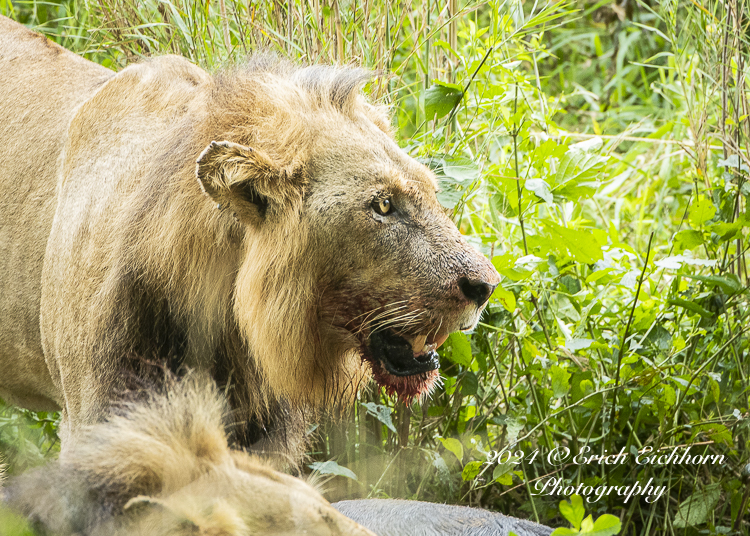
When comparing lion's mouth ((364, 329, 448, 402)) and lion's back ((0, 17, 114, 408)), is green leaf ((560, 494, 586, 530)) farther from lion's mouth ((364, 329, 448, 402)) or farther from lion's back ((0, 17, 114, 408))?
lion's back ((0, 17, 114, 408))

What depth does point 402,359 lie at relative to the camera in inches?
82.7

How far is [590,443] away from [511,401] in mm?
324

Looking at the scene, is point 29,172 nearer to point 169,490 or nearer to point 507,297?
point 507,297

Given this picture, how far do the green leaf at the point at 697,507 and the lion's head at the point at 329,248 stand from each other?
3.84 feet

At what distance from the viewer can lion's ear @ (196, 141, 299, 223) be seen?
1.89 meters

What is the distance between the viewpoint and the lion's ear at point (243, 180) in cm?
189

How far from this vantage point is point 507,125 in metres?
2.90

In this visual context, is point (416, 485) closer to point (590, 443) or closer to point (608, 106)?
point (590, 443)

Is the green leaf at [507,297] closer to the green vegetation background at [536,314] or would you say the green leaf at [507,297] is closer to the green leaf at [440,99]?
the green vegetation background at [536,314]

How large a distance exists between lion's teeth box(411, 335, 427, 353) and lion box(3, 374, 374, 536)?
29.9 inches

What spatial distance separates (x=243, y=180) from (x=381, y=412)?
46.7 inches

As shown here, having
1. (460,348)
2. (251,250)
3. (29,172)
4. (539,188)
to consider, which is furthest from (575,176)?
(29,172)

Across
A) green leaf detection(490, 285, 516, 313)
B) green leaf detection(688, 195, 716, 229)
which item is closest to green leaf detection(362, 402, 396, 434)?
green leaf detection(490, 285, 516, 313)

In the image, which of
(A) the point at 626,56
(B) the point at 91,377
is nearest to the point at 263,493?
(B) the point at 91,377
